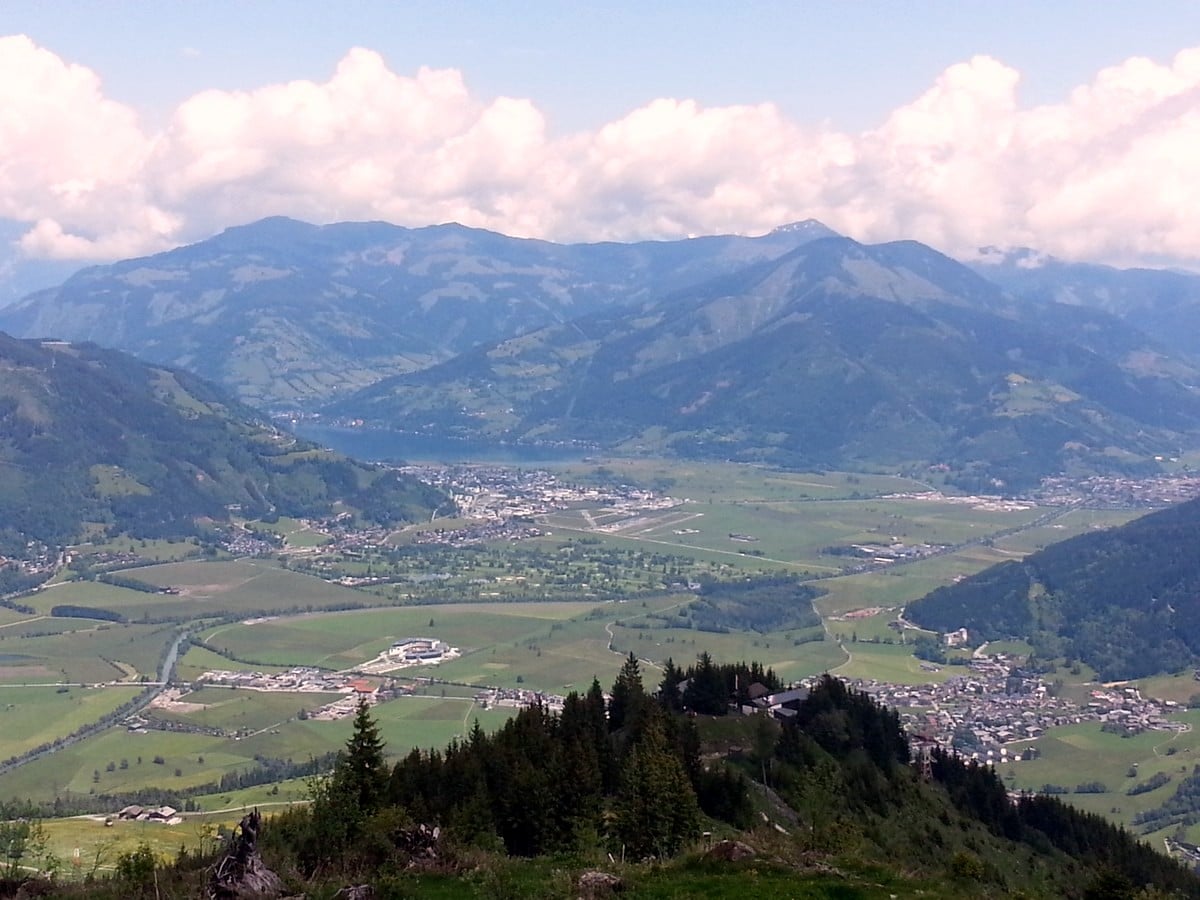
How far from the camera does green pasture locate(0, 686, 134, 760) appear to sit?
341 ft

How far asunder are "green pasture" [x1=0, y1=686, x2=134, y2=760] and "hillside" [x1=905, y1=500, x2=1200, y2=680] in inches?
3786

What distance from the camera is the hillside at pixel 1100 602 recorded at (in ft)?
458

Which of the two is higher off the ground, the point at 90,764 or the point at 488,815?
the point at 488,815

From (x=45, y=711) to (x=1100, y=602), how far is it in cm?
12608

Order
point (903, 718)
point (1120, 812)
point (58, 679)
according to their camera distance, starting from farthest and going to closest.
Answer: point (58, 679)
point (903, 718)
point (1120, 812)

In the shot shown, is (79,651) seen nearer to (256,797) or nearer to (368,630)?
(368,630)

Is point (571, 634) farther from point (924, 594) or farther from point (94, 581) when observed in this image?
point (94, 581)

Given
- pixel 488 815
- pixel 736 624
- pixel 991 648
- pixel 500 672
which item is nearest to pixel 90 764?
pixel 500 672

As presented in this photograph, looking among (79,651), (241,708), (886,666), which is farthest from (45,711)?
(886,666)

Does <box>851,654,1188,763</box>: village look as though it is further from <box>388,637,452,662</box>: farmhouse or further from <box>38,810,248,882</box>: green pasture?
<box>38,810,248,882</box>: green pasture

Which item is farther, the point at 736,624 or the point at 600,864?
the point at 736,624

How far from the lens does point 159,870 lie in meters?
31.9

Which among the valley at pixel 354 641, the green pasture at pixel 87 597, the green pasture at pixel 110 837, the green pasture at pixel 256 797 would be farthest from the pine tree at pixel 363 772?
the green pasture at pixel 87 597

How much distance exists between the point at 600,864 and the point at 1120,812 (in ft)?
239
